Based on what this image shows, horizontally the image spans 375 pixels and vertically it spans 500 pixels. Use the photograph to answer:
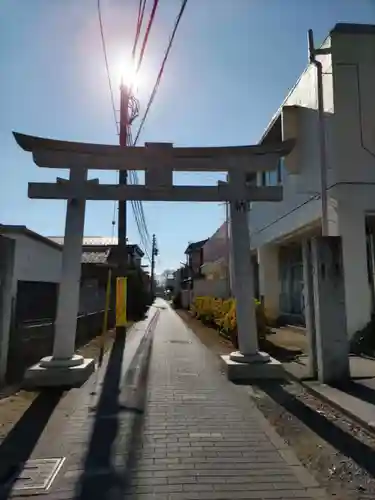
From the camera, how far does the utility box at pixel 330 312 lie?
7.16m

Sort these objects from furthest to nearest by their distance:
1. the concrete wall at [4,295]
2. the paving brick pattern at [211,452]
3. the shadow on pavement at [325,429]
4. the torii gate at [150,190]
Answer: the torii gate at [150,190]
the concrete wall at [4,295]
the shadow on pavement at [325,429]
the paving brick pattern at [211,452]

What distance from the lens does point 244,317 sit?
8.16 metres

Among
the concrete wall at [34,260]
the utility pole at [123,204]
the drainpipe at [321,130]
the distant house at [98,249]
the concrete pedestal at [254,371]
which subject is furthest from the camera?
the distant house at [98,249]

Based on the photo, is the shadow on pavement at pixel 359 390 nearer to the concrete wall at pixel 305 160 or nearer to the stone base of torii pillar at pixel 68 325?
the stone base of torii pillar at pixel 68 325

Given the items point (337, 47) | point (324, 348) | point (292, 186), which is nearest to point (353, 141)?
point (337, 47)

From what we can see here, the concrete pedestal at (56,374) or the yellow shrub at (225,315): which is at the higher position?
the yellow shrub at (225,315)

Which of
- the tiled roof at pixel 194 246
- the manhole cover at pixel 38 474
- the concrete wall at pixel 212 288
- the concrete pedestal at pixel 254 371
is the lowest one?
the manhole cover at pixel 38 474

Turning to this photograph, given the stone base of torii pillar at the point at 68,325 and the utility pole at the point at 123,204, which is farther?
the utility pole at the point at 123,204

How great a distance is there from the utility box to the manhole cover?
15.6 feet

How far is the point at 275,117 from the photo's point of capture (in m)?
15.8

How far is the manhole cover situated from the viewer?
141 inches

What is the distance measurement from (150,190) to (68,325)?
119 inches

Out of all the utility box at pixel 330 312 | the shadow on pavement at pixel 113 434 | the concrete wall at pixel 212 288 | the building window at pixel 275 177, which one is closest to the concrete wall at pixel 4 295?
the shadow on pavement at pixel 113 434

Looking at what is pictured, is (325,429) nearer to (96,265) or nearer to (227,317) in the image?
(227,317)
